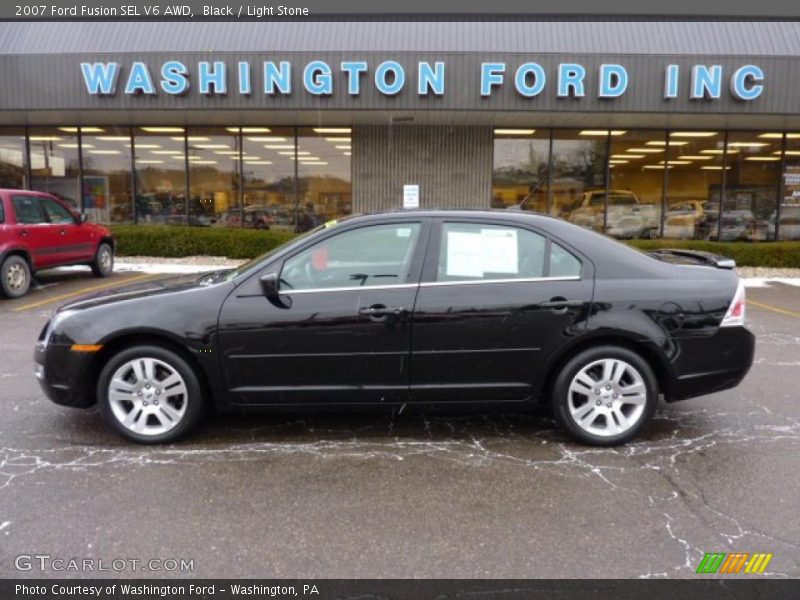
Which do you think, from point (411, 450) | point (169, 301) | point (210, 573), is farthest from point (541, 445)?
point (169, 301)

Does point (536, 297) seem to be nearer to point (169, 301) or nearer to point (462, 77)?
point (169, 301)

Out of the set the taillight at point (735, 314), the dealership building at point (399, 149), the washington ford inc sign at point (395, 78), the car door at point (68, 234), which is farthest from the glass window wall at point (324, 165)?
the taillight at point (735, 314)

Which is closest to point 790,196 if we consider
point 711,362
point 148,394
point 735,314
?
point 735,314

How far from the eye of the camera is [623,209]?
651 inches

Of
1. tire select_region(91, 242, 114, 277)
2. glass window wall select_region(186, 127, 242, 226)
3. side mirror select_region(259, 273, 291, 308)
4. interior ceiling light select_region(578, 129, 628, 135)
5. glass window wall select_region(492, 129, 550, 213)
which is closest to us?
side mirror select_region(259, 273, 291, 308)

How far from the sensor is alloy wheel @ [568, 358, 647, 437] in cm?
420

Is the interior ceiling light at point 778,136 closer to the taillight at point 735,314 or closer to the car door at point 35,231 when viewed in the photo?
the taillight at point 735,314

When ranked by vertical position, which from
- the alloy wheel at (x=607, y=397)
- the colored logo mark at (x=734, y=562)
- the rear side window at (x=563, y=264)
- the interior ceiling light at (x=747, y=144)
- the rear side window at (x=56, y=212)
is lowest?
the colored logo mark at (x=734, y=562)

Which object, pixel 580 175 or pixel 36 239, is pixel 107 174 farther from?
pixel 580 175

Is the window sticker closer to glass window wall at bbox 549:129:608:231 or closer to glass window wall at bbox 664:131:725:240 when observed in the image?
glass window wall at bbox 549:129:608:231

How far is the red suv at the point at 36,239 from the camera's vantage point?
999cm

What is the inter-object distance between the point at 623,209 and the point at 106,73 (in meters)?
12.1

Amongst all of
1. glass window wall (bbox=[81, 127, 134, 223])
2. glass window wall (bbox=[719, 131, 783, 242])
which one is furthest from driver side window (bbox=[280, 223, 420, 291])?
glass window wall (bbox=[719, 131, 783, 242])

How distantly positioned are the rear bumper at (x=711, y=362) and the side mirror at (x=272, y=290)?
2509mm
